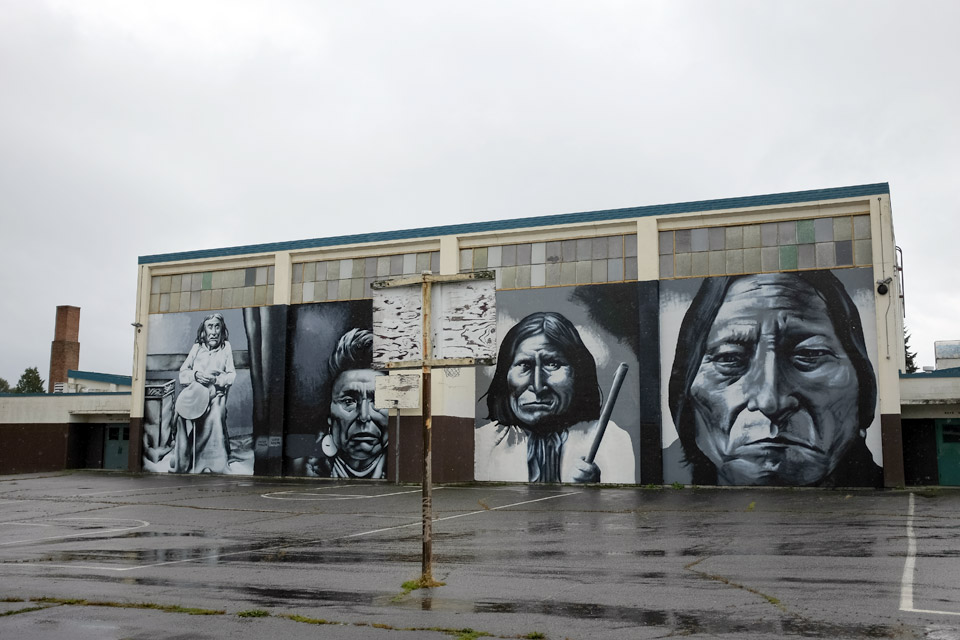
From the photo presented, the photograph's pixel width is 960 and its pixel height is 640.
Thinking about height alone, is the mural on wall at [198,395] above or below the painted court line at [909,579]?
above

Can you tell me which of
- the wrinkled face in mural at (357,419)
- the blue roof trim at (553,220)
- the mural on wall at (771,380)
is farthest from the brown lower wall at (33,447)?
the mural on wall at (771,380)

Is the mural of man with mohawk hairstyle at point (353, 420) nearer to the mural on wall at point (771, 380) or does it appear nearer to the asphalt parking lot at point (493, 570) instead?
the asphalt parking lot at point (493, 570)

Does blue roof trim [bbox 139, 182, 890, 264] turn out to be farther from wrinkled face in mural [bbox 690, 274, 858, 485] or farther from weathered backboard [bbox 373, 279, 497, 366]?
weathered backboard [bbox 373, 279, 497, 366]

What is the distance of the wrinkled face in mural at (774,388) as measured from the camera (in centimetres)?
2623

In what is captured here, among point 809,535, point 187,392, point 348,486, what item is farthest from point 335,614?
point 187,392

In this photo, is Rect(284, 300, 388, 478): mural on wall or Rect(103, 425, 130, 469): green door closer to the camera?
Rect(284, 300, 388, 478): mural on wall

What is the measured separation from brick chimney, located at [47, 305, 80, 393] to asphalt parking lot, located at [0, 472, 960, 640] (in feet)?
124

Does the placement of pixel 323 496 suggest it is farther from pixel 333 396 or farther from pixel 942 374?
pixel 942 374

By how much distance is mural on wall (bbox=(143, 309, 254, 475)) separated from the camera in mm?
34094

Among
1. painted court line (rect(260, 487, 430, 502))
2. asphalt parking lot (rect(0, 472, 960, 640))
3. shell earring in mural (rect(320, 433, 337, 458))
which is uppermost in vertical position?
shell earring in mural (rect(320, 433, 337, 458))

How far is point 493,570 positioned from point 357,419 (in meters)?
21.5

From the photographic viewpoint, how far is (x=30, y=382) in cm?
9975

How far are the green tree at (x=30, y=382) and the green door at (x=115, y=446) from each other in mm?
64225

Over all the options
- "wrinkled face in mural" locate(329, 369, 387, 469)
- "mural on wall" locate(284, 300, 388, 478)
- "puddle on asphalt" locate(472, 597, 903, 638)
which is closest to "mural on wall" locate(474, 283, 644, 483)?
"wrinkled face in mural" locate(329, 369, 387, 469)
